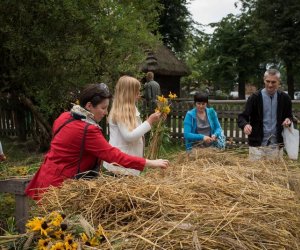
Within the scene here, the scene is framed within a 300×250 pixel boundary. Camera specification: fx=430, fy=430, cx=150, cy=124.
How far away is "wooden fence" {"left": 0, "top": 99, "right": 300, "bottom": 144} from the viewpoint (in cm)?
975

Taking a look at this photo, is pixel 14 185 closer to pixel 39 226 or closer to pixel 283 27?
pixel 39 226

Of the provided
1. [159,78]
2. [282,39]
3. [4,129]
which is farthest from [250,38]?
[4,129]

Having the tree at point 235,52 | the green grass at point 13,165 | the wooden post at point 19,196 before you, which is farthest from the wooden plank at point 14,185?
the tree at point 235,52

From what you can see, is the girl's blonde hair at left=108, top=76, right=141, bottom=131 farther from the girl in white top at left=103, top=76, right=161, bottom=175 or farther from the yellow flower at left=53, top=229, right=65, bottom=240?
the yellow flower at left=53, top=229, right=65, bottom=240

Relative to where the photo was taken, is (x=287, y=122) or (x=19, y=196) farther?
(x=287, y=122)

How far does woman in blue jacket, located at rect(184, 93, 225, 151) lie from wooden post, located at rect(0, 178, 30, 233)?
224cm

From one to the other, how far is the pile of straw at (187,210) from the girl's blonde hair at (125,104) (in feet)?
3.23

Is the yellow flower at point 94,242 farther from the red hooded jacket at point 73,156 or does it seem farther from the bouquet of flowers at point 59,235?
the red hooded jacket at point 73,156

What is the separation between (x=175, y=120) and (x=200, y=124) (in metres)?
5.99

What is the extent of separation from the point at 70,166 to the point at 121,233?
89 cm

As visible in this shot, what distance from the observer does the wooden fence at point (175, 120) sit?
32.0 ft

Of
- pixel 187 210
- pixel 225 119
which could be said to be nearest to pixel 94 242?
pixel 187 210

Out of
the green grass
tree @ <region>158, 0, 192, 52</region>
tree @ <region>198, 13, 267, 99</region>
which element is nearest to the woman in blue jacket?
the green grass

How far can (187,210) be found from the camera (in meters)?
1.73
